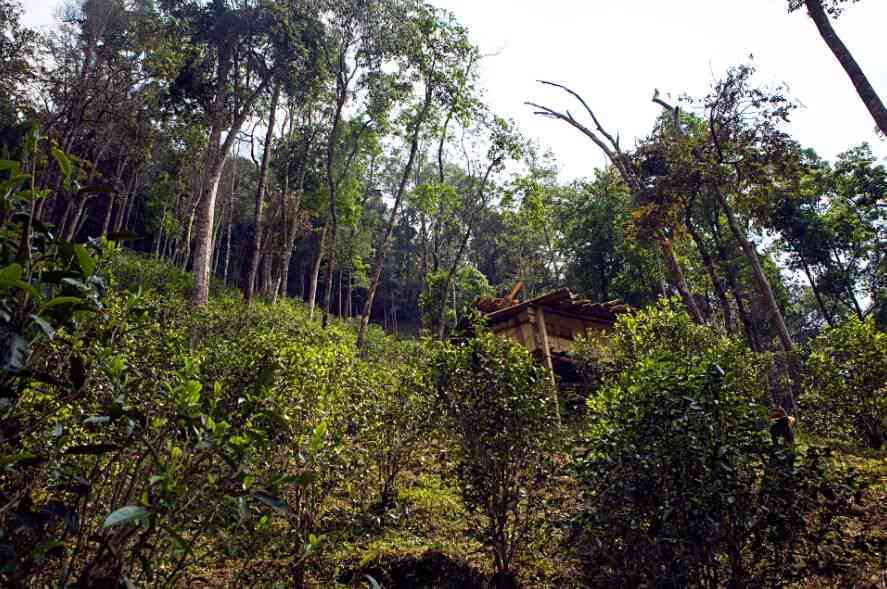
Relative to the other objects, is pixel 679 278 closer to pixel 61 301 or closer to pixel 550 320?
pixel 550 320

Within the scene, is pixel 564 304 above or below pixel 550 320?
above

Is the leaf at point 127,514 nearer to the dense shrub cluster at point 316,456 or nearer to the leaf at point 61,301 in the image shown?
the dense shrub cluster at point 316,456

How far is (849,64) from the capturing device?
332 inches

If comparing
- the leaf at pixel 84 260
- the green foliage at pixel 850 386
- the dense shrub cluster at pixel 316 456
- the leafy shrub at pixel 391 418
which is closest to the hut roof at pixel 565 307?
the green foliage at pixel 850 386

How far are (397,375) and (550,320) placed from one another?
7011mm

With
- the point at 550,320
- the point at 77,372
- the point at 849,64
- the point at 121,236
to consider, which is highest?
the point at 849,64

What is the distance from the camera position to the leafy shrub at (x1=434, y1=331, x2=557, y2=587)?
15.0ft

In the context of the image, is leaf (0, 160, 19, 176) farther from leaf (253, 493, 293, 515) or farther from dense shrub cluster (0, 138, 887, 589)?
leaf (253, 493, 293, 515)

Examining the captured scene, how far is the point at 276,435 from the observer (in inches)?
179

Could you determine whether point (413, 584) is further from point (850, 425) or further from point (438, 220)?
point (438, 220)

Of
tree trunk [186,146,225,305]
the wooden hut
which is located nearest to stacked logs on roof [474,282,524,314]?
the wooden hut

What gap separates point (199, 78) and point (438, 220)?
33.2ft

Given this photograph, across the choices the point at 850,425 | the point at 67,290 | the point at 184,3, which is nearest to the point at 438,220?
the point at 184,3

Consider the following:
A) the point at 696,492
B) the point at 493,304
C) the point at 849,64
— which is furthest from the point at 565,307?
the point at 696,492
